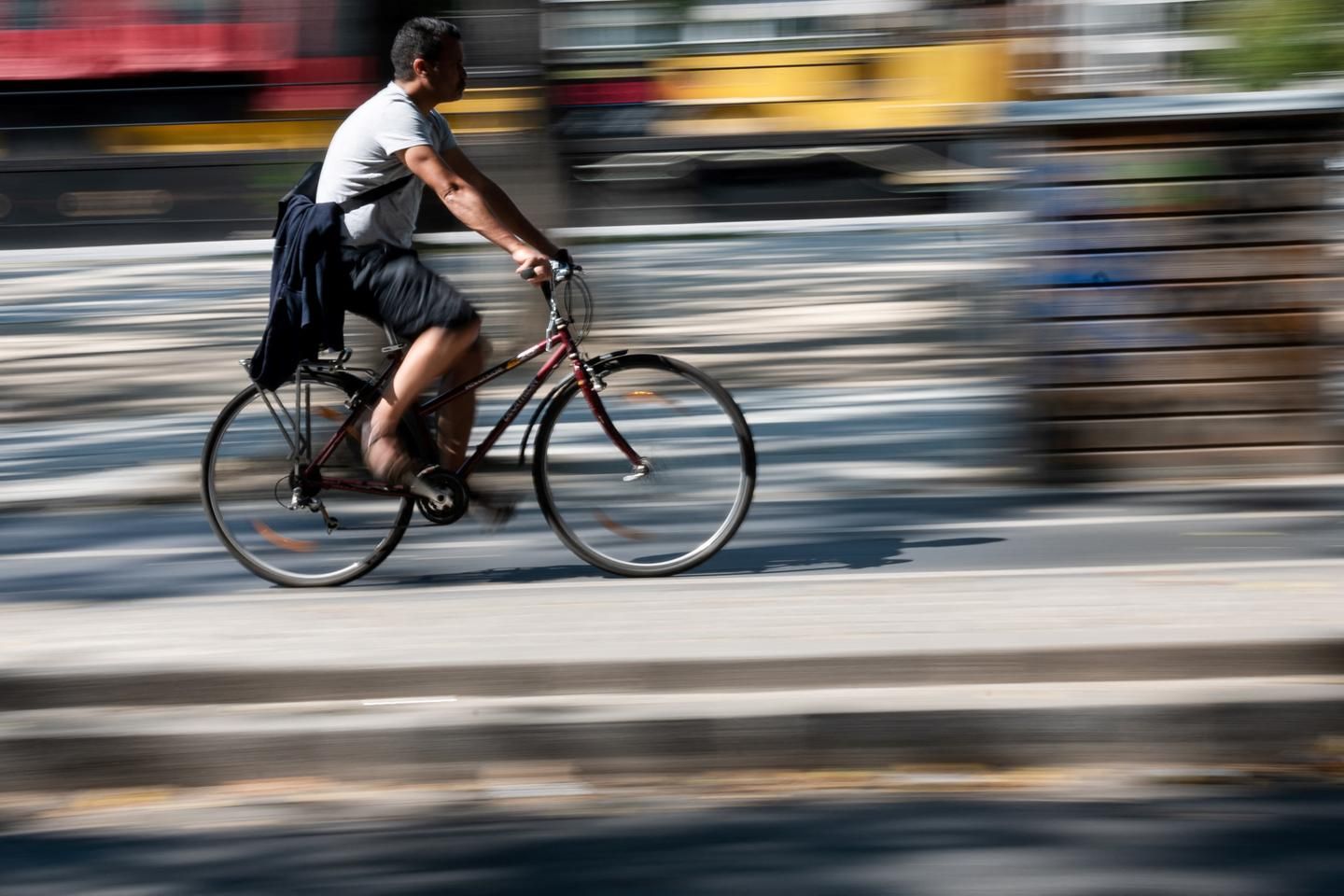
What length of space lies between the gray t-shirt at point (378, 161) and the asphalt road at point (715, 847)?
1863 mm

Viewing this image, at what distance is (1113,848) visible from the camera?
3475mm

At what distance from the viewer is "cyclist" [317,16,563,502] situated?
5.02 meters

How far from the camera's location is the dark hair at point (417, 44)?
16.7ft

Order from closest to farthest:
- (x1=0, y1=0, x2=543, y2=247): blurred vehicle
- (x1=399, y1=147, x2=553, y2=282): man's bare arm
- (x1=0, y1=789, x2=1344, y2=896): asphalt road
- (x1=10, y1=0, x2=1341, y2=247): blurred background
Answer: (x1=0, y1=789, x2=1344, y2=896): asphalt road → (x1=399, y1=147, x2=553, y2=282): man's bare arm → (x1=0, y1=0, x2=543, y2=247): blurred vehicle → (x1=10, y1=0, x2=1341, y2=247): blurred background

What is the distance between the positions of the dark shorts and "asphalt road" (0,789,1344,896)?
64.8 inches

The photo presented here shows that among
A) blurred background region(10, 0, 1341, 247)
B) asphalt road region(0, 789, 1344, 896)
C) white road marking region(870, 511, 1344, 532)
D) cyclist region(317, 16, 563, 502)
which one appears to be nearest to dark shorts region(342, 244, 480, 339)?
cyclist region(317, 16, 563, 502)

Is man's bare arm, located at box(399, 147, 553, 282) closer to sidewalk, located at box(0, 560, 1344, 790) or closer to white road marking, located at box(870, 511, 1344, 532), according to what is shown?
sidewalk, located at box(0, 560, 1344, 790)

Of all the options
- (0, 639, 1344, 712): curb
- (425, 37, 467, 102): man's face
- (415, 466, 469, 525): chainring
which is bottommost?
(0, 639, 1344, 712): curb

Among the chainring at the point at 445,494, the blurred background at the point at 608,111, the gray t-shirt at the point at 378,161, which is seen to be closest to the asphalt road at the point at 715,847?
the chainring at the point at 445,494

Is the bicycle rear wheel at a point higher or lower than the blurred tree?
lower

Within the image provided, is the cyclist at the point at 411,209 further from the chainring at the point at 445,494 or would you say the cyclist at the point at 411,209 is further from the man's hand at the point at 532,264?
the chainring at the point at 445,494

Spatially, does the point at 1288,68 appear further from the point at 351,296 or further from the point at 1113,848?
the point at 1113,848

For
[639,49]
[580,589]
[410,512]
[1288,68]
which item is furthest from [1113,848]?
[639,49]

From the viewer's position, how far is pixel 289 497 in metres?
5.42
